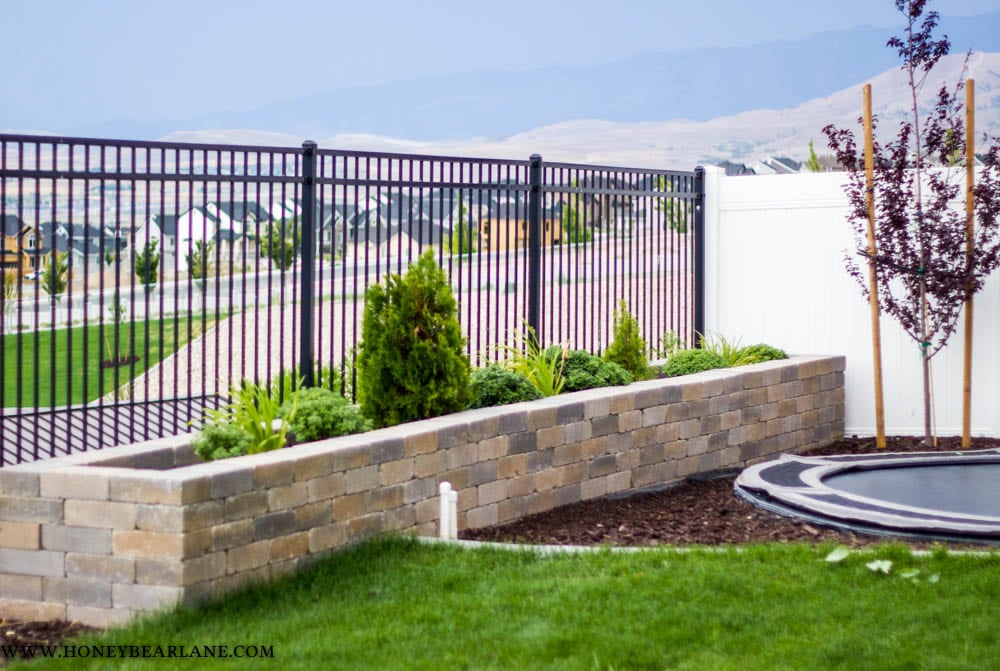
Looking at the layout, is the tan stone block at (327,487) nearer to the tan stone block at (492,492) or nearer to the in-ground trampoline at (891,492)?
the tan stone block at (492,492)

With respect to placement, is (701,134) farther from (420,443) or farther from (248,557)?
(248,557)

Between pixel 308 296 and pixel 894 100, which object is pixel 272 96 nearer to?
pixel 894 100

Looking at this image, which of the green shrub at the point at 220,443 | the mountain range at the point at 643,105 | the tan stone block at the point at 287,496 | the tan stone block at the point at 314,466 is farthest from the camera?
the mountain range at the point at 643,105

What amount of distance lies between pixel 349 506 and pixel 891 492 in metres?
3.65

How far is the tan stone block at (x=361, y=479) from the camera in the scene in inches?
218

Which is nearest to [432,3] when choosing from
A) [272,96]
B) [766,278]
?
[272,96]

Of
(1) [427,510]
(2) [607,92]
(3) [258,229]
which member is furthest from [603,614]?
(2) [607,92]

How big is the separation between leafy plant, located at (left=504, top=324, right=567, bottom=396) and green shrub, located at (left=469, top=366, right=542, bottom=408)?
0.85 feet

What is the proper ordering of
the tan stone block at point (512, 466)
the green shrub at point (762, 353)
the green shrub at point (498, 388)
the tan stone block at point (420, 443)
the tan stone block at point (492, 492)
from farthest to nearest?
the green shrub at point (762, 353), the green shrub at point (498, 388), the tan stone block at point (512, 466), the tan stone block at point (492, 492), the tan stone block at point (420, 443)

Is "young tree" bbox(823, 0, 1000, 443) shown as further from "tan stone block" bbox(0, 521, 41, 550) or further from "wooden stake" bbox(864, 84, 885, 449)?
"tan stone block" bbox(0, 521, 41, 550)

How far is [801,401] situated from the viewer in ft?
31.2

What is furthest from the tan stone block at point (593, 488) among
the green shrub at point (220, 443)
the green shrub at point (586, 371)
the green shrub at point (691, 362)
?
the green shrub at point (220, 443)

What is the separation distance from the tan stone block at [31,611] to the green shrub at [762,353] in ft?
20.7

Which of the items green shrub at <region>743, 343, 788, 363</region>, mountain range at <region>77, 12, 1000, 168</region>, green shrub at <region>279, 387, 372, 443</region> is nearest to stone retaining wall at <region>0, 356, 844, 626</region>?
green shrub at <region>279, 387, 372, 443</region>
